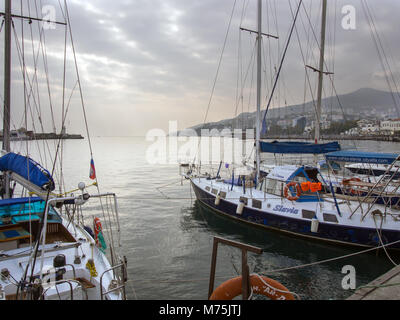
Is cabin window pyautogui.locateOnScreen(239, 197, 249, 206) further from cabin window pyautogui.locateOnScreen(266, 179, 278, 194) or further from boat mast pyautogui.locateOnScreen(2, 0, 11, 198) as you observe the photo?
boat mast pyautogui.locateOnScreen(2, 0, 11, 198)

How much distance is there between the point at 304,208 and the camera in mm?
14234

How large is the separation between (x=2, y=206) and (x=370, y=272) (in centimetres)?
1365

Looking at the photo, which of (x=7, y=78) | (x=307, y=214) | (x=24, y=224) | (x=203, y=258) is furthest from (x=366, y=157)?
(x=7, y=78)

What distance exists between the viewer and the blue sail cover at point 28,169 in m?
8.30

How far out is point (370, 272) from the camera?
37.8ft

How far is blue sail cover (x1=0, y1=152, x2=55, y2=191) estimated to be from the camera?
8.30 metres

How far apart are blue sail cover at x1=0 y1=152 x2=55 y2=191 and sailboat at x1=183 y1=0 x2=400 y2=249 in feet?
34.9

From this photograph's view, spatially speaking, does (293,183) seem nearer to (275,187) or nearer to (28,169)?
(275,187)

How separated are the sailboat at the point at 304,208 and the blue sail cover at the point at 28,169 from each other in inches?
419

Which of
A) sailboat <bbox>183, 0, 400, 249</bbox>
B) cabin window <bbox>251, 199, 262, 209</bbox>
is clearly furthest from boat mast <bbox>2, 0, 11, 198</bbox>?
cabin window <bbox>251, 199, 262, 209</bbox>

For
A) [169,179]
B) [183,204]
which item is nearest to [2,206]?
[183,204]

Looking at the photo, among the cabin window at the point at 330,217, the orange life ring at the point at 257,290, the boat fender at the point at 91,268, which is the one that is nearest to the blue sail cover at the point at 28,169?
the boat fender at the point at 91,268
